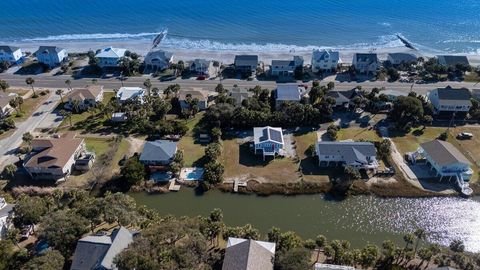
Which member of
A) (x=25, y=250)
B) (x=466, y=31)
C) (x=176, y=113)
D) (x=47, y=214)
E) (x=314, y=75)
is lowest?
(x=25, y=250)

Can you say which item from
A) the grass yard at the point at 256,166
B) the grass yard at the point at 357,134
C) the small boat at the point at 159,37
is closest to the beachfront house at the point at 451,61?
the grass yard at the point at 357,134

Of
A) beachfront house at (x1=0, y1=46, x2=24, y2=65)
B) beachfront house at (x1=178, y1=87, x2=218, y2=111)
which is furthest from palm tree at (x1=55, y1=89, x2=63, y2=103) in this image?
beachfront house at (x1=178, y1=87, x2=218, y2=111)

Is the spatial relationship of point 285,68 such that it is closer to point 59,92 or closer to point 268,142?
point 268,142

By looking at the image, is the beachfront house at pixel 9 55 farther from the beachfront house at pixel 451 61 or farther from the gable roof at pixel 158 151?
the beachfront house at pixel 451 61

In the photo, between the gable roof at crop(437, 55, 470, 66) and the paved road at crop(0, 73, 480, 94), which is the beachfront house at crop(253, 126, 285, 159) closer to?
the paved road at crop(0, 73, 480, 94)

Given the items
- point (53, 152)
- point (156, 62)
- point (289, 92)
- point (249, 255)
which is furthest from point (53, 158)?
point (289, 92)

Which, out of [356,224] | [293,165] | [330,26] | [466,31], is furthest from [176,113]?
[466,31]

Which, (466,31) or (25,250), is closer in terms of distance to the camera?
(25,250)

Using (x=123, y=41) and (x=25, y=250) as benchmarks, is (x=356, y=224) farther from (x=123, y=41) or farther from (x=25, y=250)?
(x=123, y=41)

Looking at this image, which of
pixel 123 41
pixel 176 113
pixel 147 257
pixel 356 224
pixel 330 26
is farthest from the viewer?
pixel 330 26
